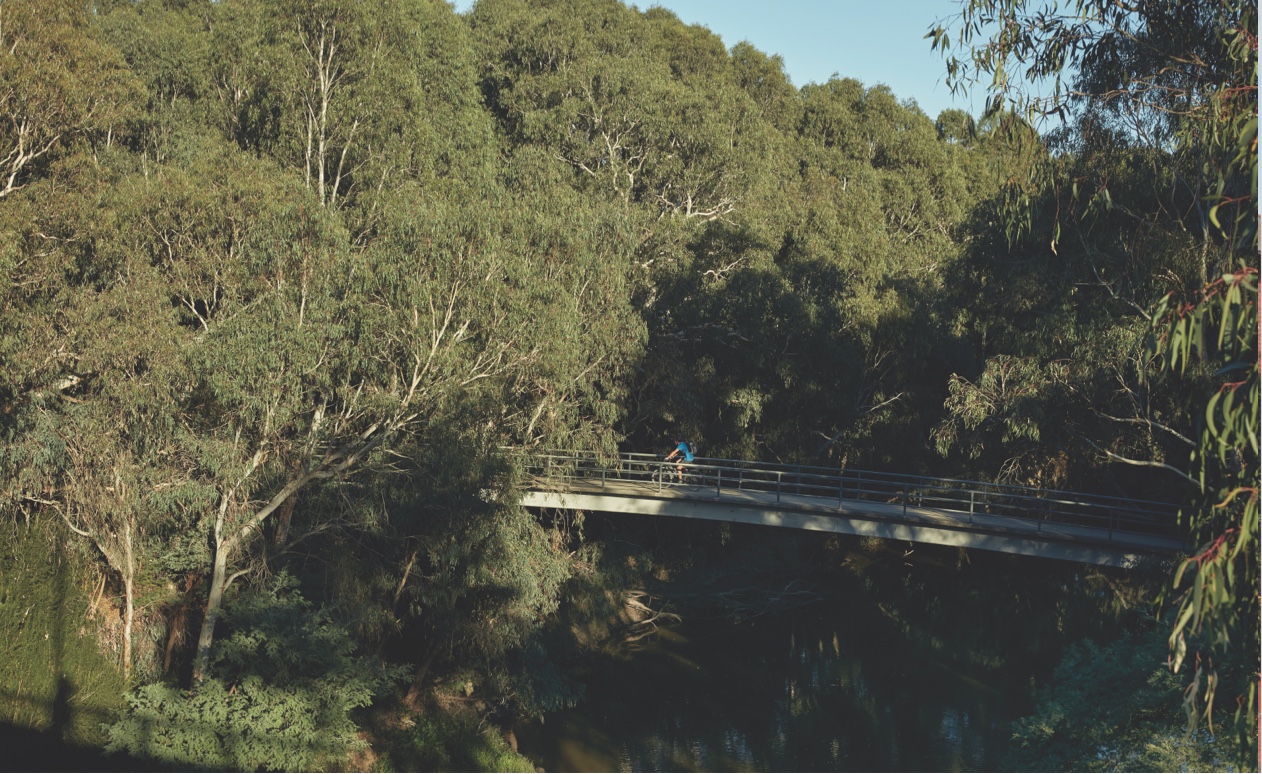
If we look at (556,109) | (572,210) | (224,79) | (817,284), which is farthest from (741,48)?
(572,210)

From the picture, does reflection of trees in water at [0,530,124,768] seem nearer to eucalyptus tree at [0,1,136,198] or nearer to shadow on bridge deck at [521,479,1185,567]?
eucalyptus tree at [0,1,136,198]

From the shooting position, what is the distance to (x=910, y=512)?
2112 centimetres

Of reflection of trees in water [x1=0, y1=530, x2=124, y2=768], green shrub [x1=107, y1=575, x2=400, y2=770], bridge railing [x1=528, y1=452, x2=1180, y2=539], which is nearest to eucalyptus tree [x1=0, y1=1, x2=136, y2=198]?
reflection of trees in water [x1=0, y1=530, x2=124, y2=768]

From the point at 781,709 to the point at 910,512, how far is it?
201 inches

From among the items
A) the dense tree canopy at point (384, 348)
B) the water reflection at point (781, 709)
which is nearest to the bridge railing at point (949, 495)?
the dense tree canopy at point (384, 348)

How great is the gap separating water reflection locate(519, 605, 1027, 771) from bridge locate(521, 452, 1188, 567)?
384 centimetres

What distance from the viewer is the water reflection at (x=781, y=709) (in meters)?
20.4

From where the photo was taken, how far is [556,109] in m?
35.5

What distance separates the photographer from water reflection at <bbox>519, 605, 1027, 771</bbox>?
20359 millimetres

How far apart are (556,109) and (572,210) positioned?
12.1 meters

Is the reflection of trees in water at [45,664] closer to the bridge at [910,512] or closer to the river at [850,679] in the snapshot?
the river at [850,679]

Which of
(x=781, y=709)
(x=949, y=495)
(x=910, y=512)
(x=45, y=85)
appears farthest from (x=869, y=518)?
(x=45, y=85)

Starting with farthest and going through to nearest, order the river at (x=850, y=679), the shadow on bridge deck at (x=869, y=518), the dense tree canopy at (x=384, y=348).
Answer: the river at (x=850, y=679)
the shadow on bridge deck at (x=869, y=518)
the dense tree canopy at (x=384, y=348)

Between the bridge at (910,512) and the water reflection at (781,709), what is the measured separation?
3.84m
